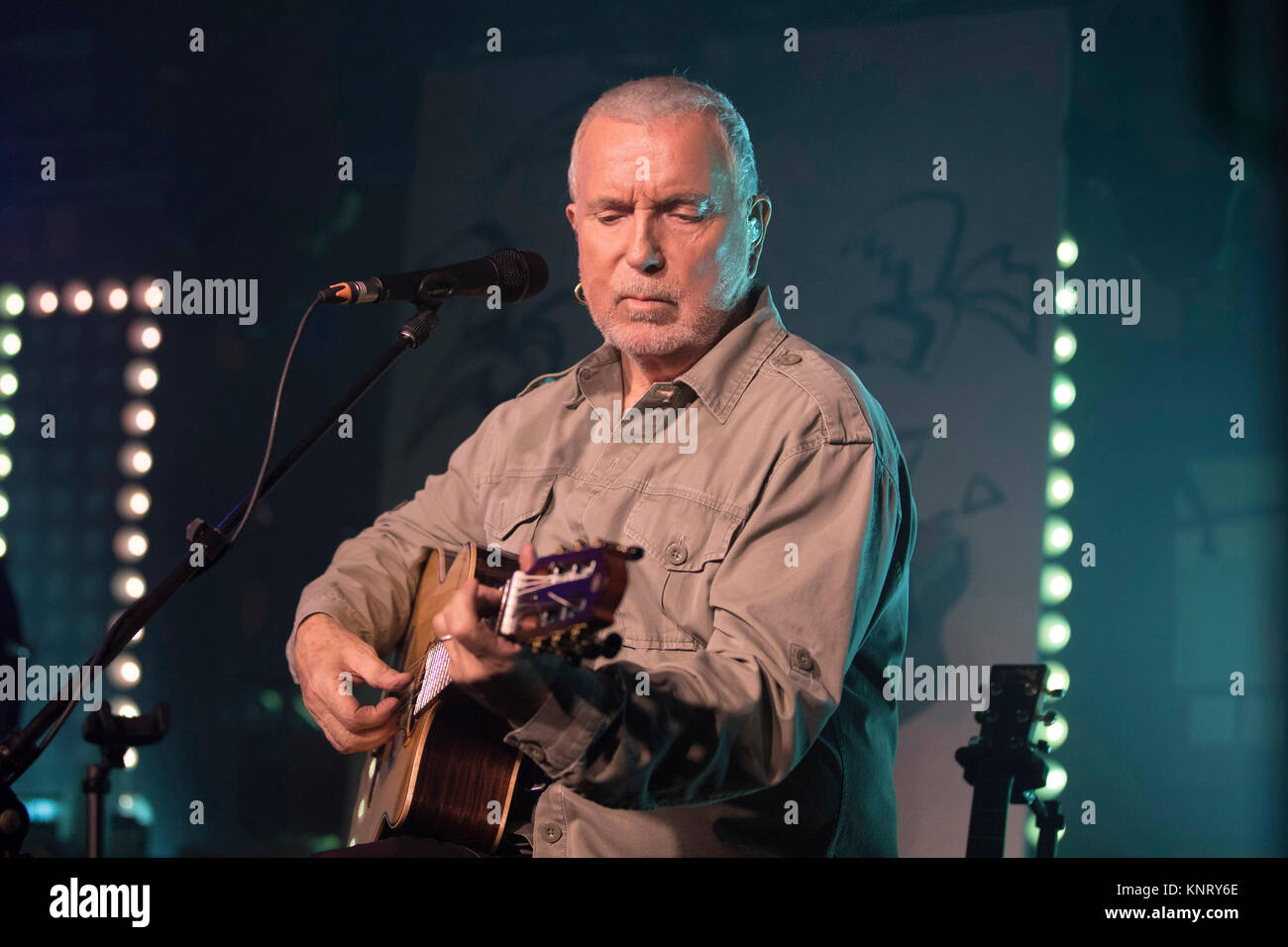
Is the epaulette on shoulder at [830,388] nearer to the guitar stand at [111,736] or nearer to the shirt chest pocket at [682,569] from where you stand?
the shirt chest pocket at [682,569]

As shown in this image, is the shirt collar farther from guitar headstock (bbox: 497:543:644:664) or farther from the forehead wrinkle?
guitar headstock (bbox: 497:543:644:664)

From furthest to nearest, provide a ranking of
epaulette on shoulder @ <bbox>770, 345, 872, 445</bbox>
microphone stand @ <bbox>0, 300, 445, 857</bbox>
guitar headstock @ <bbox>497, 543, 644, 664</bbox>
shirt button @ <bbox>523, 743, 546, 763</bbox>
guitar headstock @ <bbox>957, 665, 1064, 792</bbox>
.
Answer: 1. guitar headstock @ <bbox>957, 665, 1064, 792</bbox>
2. microphone stand @ <bbox>0, 300, 445, 857</bbox>
3. epaulette on shoulder @ <bbox>770, 345, 872, 445</bbox>
4. shirt button @ <bbox>523, 743, 546, 763</bbox>
5. guitar headstock @ <bbox>497, 543, 644, 664</bbox>

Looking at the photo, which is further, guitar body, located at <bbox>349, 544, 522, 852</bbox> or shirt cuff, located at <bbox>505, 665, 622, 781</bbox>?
guitar body, located at <bbox>349, 544, 522, 852</bbox>

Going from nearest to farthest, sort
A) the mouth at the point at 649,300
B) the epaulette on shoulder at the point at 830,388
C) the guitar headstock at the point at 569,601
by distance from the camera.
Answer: the guitar headstock at the point at 569,601, the epaulette on shoulder at the point at 830,388, the mouth at the point at 649,300

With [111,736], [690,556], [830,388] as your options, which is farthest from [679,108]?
[111,736]

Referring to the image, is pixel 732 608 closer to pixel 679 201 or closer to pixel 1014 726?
pixel 679 201

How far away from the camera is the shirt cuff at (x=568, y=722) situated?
1095mm

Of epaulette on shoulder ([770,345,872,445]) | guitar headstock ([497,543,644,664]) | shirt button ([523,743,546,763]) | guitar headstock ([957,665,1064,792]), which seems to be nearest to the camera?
guitar headstock ([497,543,644,664])

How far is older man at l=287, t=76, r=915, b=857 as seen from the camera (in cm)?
119

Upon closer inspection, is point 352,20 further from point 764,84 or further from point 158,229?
point 764,84

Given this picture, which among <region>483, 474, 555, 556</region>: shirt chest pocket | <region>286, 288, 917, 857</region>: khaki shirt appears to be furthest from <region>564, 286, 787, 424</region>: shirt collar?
<region>483, 474, 555, 556</region>: shirt chest pocket

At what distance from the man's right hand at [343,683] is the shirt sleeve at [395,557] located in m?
0.06

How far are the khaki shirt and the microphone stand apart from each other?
31 centimetres

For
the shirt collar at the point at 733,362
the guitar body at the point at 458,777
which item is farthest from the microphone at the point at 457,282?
the guitar body at the point at 458,777
